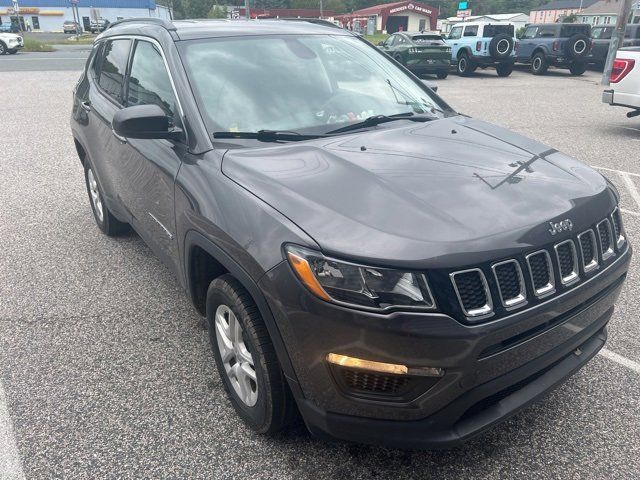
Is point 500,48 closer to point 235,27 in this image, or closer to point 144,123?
point 235,27

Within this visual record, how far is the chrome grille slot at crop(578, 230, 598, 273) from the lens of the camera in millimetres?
2254

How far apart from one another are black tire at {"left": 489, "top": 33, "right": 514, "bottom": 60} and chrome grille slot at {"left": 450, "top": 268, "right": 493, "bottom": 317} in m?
19.5

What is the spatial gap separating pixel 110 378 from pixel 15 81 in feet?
56.4

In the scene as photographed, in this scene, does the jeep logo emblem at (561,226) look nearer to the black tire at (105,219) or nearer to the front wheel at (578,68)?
the black tire at (105,219)

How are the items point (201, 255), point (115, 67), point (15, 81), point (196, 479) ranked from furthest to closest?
point (15, 81) < point (115, 67) < point (201, 255) < point (196, 479)

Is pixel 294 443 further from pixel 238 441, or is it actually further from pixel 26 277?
pixel 26 277

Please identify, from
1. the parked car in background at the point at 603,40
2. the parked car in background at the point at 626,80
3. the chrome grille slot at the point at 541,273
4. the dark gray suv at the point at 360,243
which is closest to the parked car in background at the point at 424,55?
the parked car in background at the point at 603,40

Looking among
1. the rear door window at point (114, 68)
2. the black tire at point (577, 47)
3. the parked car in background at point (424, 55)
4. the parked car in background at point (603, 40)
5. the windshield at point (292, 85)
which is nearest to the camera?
the windshield at point (292, 85)

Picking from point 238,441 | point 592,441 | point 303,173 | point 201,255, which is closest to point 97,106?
point 201,255

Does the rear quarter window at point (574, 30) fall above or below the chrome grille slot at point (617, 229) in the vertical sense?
below

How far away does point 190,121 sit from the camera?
284cm

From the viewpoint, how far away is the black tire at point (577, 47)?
64.1 feet

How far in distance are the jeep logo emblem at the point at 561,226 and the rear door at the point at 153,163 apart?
1.79 m

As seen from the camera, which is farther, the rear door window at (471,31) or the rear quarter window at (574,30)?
the rear door window at (471,31)
